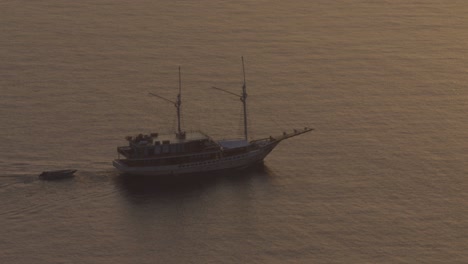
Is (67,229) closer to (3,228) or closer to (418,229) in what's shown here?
(3,228)

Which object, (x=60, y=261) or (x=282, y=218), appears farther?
(x=282, y=218)

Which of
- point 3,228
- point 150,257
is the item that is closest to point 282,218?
point 150,257

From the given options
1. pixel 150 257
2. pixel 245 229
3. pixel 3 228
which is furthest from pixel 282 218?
pixel 3 228

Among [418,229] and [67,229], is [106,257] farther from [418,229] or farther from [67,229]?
[418,229]

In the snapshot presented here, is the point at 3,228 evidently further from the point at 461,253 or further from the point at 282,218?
the point at 461,253

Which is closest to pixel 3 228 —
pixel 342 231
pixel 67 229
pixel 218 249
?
pixel 67 229

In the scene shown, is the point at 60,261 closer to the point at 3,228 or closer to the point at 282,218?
the point at 3,228

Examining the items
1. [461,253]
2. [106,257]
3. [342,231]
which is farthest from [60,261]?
[461,253]
